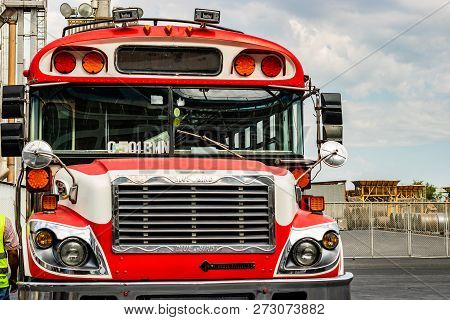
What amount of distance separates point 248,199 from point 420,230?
91.1 ft

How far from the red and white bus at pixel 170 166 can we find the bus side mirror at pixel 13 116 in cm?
1

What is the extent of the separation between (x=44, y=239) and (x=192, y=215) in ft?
3.70

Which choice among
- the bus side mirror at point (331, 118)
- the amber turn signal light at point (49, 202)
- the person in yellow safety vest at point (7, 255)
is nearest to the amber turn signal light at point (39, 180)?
the amber turn signal light at point (49, 202)

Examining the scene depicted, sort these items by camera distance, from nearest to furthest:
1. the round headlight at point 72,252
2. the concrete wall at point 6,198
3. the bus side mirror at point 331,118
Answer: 1. the round headlight at point 72,252
2. the bus side mirror at point 331,118
3. the concrete wall at point 6,198

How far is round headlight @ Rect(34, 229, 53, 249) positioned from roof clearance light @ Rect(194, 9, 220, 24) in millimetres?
2622

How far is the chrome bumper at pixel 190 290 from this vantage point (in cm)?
535

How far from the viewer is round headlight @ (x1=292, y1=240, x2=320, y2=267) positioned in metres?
5.78

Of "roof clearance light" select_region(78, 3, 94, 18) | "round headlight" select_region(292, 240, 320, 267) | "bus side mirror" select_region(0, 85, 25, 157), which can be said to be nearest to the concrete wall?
"bus side mirror" select_region(0, 85, 25, 157)

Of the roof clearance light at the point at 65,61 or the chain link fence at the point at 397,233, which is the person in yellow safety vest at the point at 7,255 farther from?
the chain link fence at the point at 397,233

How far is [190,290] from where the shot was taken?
5465mm

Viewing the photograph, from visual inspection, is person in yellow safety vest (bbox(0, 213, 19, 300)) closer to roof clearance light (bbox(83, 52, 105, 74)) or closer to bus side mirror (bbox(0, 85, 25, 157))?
bus side mirror (bbox(0, 85, 25, 157))
